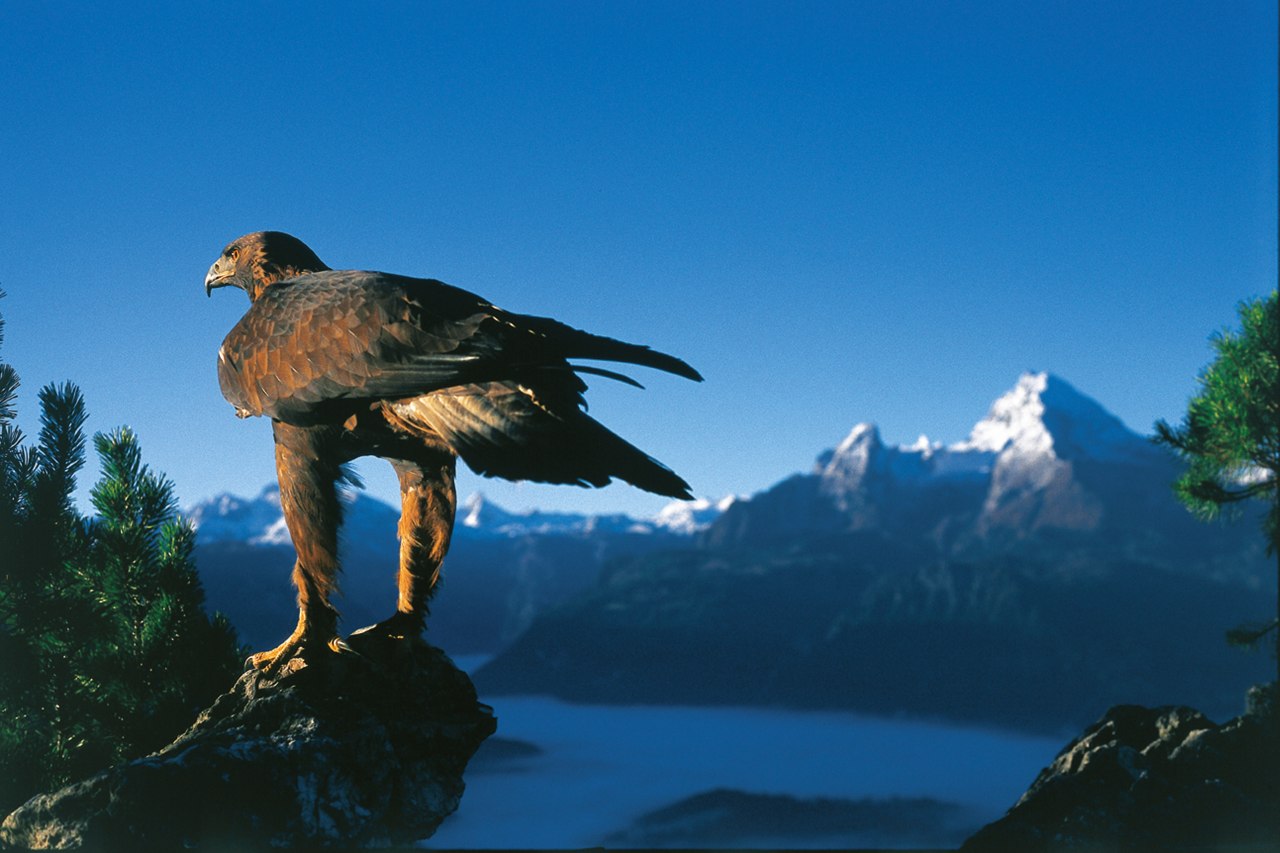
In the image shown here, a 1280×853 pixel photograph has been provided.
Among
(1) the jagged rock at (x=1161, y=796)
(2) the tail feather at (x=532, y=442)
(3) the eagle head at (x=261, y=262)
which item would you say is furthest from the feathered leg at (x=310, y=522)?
(1) the jagged rock at (x=1161, y=796)

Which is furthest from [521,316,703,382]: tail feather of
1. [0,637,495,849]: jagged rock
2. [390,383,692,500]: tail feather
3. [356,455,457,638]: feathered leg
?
[0,637,495,849]: jagged rock

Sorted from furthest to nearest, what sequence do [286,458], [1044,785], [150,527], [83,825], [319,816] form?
[150,527] < [1044,785] < [286,458] < [319,816] < [83,825]

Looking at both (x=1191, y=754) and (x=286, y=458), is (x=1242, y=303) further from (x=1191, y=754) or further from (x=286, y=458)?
Answer: (x=286, y=458)

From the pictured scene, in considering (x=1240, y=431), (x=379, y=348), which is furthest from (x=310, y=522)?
(x=1240, y=431)

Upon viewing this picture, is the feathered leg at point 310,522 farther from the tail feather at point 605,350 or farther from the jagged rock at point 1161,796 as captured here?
the jagged rock at point 1161,796

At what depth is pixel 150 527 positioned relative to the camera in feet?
21.4

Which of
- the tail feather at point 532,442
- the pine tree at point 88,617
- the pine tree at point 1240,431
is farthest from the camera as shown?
the pine tree at point 1240,431

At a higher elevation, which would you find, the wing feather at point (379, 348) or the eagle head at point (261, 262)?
the eagle head at point (261, 262)

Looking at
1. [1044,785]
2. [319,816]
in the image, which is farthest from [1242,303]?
[319,816]

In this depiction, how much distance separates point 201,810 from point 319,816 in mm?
420

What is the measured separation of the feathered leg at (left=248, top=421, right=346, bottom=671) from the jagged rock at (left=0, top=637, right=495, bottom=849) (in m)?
0.14

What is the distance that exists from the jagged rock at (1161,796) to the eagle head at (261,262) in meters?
5.06

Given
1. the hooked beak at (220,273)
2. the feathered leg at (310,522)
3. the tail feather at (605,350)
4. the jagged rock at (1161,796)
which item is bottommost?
the jagged rock at (1161,796)

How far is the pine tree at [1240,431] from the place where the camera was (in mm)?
9250
